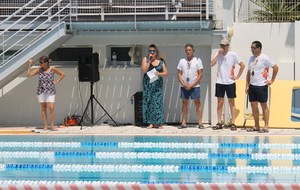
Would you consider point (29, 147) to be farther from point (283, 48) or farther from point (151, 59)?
point (283, 48)

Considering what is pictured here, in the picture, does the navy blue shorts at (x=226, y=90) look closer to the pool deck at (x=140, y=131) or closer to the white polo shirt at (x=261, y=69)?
the white polo shirt at (x=261, y=69)

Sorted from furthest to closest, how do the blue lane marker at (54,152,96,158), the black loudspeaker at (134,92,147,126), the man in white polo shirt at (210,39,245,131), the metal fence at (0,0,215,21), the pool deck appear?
1. the black loudspeaker at (134,92,147,126)
2. the metal fence at (0,0,215,21)
3. the man in white polo shirt at (210,39,245,131)
4. the pool deck
5. the blue lane marker at (54,152,96,158)

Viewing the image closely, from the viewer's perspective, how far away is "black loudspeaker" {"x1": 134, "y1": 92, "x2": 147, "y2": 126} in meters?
13.7

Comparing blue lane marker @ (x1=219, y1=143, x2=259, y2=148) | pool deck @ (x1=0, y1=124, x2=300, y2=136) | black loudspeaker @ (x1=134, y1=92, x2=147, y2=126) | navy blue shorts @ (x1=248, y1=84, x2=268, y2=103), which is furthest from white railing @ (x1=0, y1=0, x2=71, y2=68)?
blue lane marker @ (x1=219, y1=143, x2=259, y2=148)

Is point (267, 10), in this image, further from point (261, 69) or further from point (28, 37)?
point (28, 37)

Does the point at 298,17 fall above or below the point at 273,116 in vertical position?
above

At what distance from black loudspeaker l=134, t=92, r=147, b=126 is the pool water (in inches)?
59.1

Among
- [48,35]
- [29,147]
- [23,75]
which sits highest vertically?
[48,35]

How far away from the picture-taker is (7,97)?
14.2 meters

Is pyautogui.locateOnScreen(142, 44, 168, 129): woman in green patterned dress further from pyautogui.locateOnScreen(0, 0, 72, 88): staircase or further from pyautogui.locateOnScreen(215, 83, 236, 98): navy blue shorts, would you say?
pyautogui.locateOnScreen(0, 0, 72, 88): staircase

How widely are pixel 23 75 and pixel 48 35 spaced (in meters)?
1.59

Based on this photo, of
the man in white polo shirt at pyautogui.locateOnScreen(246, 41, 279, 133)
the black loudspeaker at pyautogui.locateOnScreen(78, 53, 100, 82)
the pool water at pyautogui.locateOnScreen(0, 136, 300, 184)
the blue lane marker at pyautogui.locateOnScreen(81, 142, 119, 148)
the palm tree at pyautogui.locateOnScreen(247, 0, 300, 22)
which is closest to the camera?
the pool water at pyautogui.locateOnScreen(0, 136, 300, 184)

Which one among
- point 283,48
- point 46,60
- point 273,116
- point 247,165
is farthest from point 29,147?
point 283,48

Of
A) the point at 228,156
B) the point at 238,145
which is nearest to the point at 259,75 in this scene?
the point at 238,145
